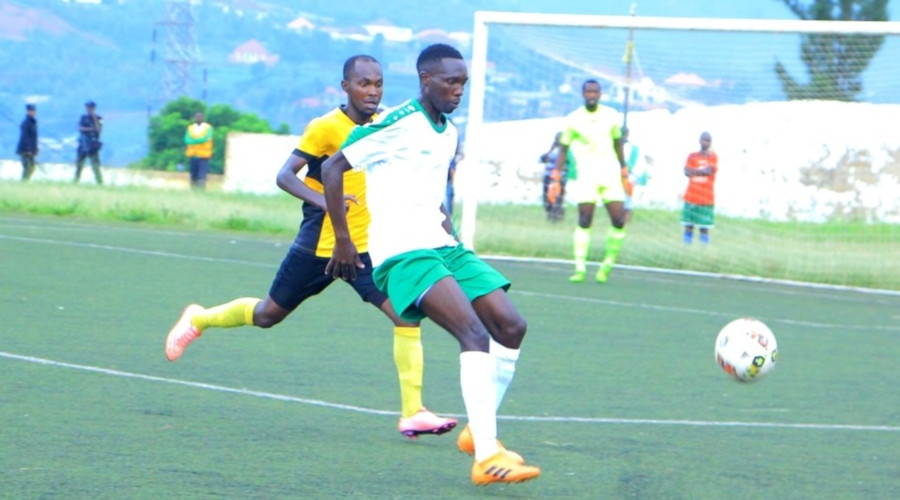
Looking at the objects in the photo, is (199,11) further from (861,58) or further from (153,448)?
(153,448)

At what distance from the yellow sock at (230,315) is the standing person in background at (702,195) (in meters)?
11.1

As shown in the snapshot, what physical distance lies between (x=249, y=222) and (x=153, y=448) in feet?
52.4

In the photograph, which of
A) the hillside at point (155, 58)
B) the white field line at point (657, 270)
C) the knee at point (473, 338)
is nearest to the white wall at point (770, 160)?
the white field line at point (657, 270)

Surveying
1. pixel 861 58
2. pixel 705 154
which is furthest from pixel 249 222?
pixel 861 58

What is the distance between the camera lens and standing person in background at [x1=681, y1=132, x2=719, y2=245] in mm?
18297

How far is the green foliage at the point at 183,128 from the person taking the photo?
165ft

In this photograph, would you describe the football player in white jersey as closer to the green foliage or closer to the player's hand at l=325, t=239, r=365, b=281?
the player's hand at l=325, t=239, r=365, b=281

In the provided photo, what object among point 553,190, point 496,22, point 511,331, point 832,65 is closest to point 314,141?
point 511,331

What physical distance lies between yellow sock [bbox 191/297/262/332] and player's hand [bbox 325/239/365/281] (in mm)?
1198

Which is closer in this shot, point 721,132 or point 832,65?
point 832,65

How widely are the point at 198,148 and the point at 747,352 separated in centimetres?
2540

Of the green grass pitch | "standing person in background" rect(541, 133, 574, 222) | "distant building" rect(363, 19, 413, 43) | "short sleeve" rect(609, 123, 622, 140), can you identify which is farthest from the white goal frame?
"distant building" rect(363, 19, 413, 43)

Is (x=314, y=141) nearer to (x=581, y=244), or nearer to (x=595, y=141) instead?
(x=595, y=141)

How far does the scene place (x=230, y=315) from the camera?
307 inches
